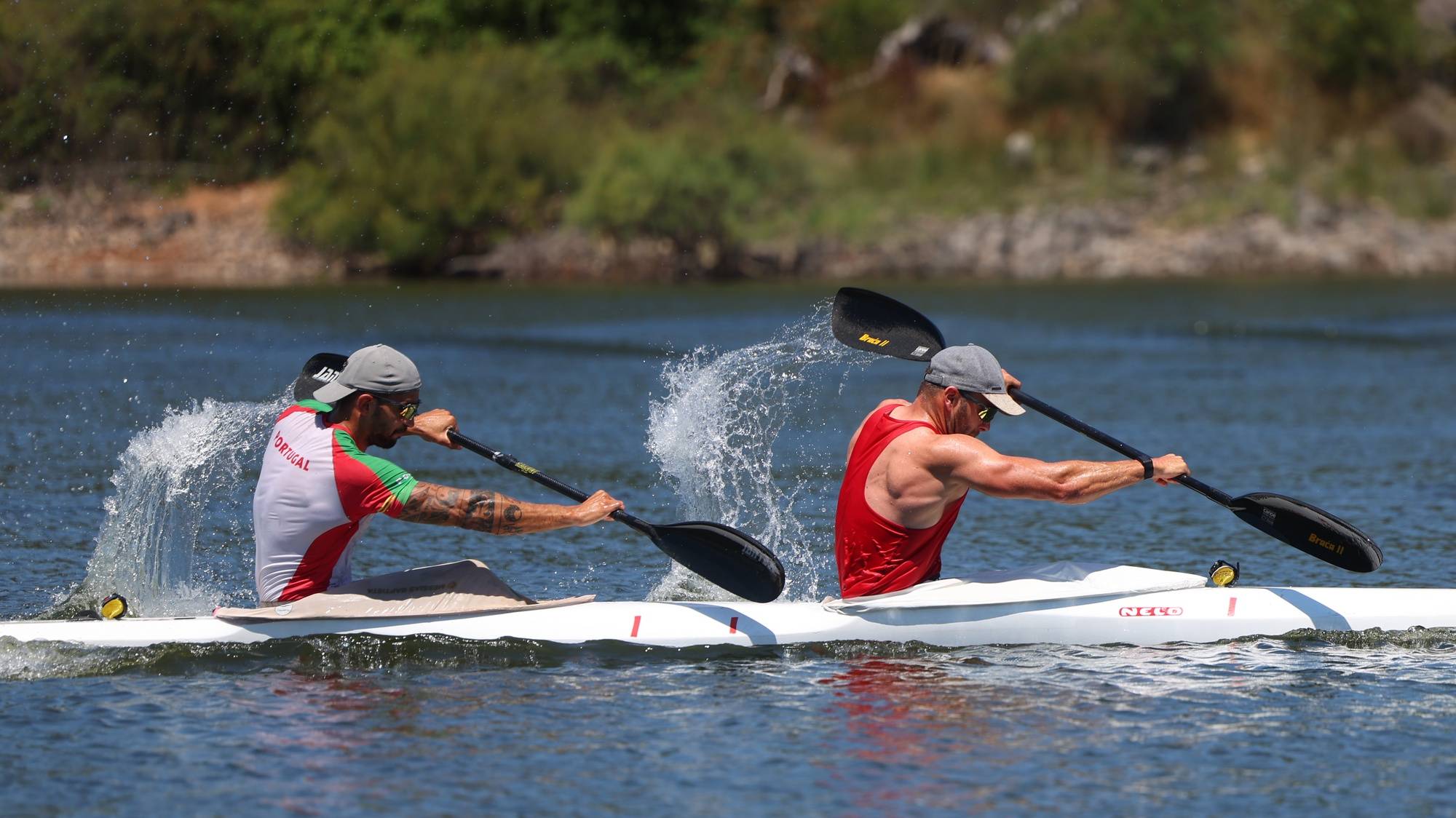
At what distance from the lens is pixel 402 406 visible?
9039mm

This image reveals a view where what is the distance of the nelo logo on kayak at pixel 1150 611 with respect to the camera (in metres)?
9.87

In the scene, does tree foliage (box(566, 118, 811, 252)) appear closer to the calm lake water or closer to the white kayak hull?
the calm lake water

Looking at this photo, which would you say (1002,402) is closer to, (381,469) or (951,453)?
(951,453)

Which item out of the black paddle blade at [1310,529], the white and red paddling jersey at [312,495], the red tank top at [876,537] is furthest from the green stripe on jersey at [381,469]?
the black paddle blade at [1310,529]

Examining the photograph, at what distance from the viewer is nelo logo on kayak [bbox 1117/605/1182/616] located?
32.4 feet

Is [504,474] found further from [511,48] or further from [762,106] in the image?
[762,106]

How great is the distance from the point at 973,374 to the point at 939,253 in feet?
137

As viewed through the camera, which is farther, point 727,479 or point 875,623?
point 727,479

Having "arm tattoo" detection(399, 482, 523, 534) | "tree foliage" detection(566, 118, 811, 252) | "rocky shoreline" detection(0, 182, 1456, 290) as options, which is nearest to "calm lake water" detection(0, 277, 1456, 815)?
"arm tattoo" detection(399, 482, 523, 534)

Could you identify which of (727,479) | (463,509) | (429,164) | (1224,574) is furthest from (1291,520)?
(429,164)

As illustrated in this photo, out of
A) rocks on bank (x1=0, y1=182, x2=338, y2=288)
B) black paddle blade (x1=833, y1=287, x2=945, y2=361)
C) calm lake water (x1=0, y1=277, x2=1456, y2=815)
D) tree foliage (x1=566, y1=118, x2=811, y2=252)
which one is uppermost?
tree foliage (x1=566, y1=118, x2=811, y2=252)

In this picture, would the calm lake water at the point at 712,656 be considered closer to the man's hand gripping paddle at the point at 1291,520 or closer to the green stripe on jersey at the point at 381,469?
the man's hand gripping paddle at the point at 1291,520

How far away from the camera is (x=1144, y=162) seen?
5603cm

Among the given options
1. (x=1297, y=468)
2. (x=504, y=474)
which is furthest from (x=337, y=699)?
(x=1297, y=468)
